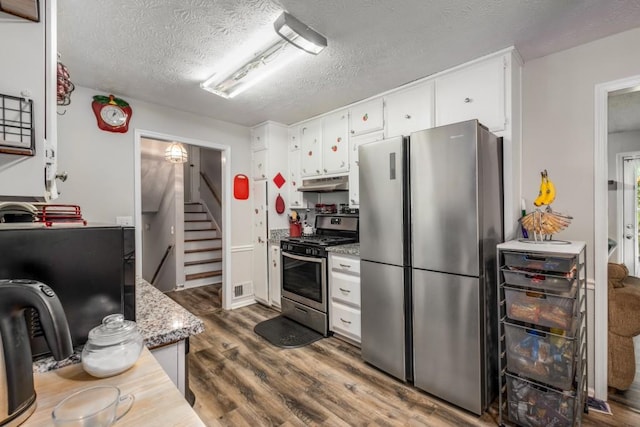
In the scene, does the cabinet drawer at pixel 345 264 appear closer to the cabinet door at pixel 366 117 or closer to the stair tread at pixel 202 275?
the cabinet door at pixel 366 117

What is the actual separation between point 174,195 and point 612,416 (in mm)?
5743

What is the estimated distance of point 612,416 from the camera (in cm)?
178

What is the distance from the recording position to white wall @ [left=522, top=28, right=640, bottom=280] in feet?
6.32

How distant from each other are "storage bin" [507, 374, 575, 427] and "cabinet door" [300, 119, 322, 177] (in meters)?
2.71

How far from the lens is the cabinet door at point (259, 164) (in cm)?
379

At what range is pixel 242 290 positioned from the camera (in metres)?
3.89

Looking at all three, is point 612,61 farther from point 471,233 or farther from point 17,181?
point 17,181

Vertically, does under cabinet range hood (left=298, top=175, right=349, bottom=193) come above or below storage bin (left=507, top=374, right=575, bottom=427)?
above

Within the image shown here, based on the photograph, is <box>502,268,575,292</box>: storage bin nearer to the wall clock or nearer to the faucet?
the faucet

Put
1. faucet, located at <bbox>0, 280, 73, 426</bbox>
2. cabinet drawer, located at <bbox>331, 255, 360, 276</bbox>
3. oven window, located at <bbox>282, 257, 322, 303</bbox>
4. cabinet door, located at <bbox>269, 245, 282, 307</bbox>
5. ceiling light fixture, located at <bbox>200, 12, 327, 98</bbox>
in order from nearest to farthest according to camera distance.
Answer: faucet, located at <bbox>0, 280, 73, 426</bbox> → ceiling light fixture, located at <bbox>200, 12, 327, 98</bbox> → cabinet drawer, located at <bbox>331, 255, 360, 276</bbox> → oven window, located at <bbox>282, 257, 322, 303</bbox> → cabinet door, located at <bbox>269, 245, 282, 307</bbox>

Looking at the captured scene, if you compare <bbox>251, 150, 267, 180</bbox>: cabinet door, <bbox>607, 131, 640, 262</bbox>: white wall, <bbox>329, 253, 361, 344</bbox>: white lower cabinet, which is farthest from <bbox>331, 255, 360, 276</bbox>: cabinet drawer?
<bbox>607, 131, 640, 262</bbox>: white wall

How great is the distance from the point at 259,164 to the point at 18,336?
3.39 metres

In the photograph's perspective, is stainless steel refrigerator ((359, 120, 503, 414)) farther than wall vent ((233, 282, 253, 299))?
No

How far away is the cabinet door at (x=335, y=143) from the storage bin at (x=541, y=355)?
85.5 inches
